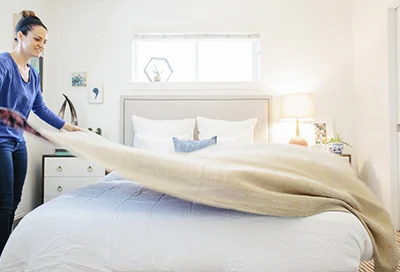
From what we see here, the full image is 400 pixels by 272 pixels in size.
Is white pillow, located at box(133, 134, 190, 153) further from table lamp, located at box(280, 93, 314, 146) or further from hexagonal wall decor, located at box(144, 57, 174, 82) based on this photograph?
table lamp, located at box(280, 93, 314, 146)

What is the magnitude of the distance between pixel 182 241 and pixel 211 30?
119 inches

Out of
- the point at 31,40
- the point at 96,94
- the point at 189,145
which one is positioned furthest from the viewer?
the point at 96,94

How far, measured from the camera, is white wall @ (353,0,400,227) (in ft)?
9.25

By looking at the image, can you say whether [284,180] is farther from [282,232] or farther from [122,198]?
[122,198]

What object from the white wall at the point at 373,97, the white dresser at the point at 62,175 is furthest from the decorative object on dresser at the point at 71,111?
the white wall at the point at 373,97

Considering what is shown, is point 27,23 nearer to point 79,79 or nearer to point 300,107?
point 79,79

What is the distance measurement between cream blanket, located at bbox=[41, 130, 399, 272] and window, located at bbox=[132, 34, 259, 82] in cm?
259

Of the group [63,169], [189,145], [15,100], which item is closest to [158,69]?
[189,145]

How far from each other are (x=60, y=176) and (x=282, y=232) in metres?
2.65

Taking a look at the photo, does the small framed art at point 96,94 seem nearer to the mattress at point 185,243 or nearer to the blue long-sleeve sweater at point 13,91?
the blue long-sleeve sweater at point 13,91

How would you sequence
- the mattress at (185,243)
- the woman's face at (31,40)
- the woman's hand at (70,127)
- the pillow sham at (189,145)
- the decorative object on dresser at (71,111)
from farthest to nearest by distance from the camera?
the decorative object on dresser at (71,111)
the pillow sham at (189,145)
the woman's hand at (70,127)
the woman's face at (31,40)
the mattress at (185,243)

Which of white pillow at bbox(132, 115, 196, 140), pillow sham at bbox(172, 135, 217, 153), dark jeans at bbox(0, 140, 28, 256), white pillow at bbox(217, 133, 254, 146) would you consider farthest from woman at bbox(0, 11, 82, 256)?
white pillow at bbox(217, 133, 254, 146)

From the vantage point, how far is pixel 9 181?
1.62m

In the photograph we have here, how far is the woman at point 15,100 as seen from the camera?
1.60 metres
